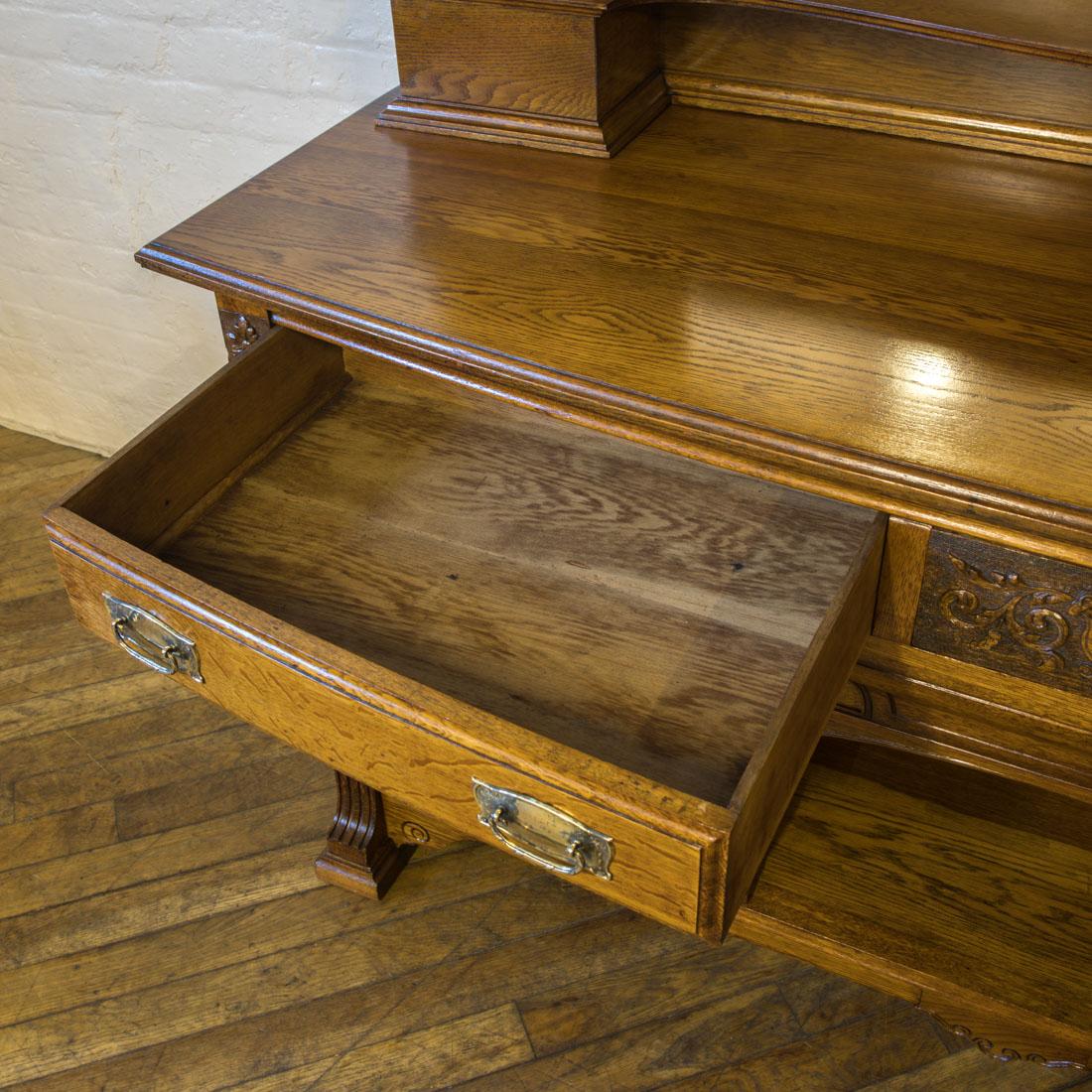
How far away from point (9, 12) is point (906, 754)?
5.42 feet

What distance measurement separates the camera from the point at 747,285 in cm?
104

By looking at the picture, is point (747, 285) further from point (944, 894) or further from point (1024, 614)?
Answer: point (944, 894)

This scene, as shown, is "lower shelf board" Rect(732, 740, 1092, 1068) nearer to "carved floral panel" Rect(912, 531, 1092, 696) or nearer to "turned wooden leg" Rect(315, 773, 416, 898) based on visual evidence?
"carved floral panel" Rect(912, 531, 1092, 696)

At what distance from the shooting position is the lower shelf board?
1119mm

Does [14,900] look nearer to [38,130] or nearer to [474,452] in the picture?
[474,452]

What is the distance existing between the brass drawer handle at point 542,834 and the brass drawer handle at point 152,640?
0.92 feet

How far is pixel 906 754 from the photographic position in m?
1.33

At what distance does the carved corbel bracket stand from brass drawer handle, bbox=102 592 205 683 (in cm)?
61

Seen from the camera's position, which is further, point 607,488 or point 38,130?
point 38,130

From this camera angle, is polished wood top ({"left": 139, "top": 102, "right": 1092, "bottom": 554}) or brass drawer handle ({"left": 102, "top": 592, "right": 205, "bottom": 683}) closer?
polished wood top ({"left": 139, "top": 102, "right": 1092, "bottom": 554})

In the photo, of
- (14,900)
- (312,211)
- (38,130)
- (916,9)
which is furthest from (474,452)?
(38,130)

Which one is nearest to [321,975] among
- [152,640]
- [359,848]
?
[359,848]

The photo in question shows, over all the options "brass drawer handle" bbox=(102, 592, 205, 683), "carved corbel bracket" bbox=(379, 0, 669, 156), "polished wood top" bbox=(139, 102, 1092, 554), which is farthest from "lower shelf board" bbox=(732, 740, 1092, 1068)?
"carved corbel bracket" bbox=(379, 0, 669, 156)

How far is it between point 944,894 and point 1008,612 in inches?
15.0
